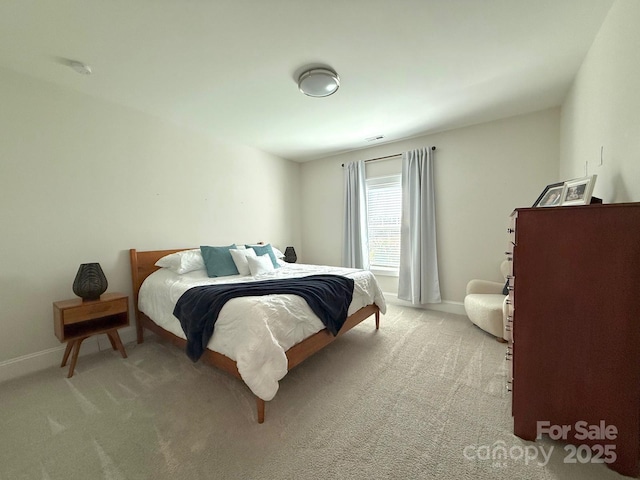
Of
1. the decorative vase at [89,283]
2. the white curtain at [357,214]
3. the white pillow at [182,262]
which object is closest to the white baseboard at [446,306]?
the white curtain at [357,214]

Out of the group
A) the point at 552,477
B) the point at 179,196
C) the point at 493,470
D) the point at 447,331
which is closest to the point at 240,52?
the point at 179,196

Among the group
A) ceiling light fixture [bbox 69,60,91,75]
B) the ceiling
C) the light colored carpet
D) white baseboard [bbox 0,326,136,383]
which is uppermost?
the ceiling

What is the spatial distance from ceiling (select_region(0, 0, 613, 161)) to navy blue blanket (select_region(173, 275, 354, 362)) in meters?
1.82

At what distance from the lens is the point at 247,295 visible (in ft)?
6.07

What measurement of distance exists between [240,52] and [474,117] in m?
2.80

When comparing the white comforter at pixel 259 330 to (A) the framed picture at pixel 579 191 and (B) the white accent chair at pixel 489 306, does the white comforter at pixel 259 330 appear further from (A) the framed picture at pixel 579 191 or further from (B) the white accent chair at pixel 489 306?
(A) the framed picture at pixel 579 191

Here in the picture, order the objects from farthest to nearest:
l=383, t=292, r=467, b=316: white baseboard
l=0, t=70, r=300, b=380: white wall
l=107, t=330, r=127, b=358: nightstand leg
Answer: l=383, t=292, r=467, b=316: white baseboard < l=107, t=330, r=127, b=358: nightstand leg < l=0, t=70, r=300, b=380: white wall

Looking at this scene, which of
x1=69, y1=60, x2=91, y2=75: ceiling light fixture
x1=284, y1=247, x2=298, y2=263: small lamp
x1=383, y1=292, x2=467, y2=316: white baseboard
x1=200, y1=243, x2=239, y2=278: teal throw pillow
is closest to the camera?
x1=69, y1=60, x2=91, y2=75: ceiling light fixture

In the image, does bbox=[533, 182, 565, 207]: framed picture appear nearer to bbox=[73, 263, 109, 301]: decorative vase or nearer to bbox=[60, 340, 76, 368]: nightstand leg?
bbox=[73, 263, 109, 301]: decorative vase

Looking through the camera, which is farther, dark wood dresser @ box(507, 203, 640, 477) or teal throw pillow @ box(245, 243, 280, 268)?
teal throw pillow @ box(245, 243, 280, 268)

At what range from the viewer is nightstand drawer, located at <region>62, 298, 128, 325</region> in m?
2.01

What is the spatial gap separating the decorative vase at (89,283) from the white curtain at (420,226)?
3618 mm

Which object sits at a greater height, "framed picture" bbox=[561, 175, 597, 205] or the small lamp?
"framed picture" bbox=[561, 175, 597, 205]

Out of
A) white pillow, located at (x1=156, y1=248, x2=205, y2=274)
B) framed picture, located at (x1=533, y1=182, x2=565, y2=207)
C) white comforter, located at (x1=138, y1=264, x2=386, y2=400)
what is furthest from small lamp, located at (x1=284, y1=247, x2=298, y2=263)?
framed picture, located at (x1=533, y1=182, x2=565, y2=207)
